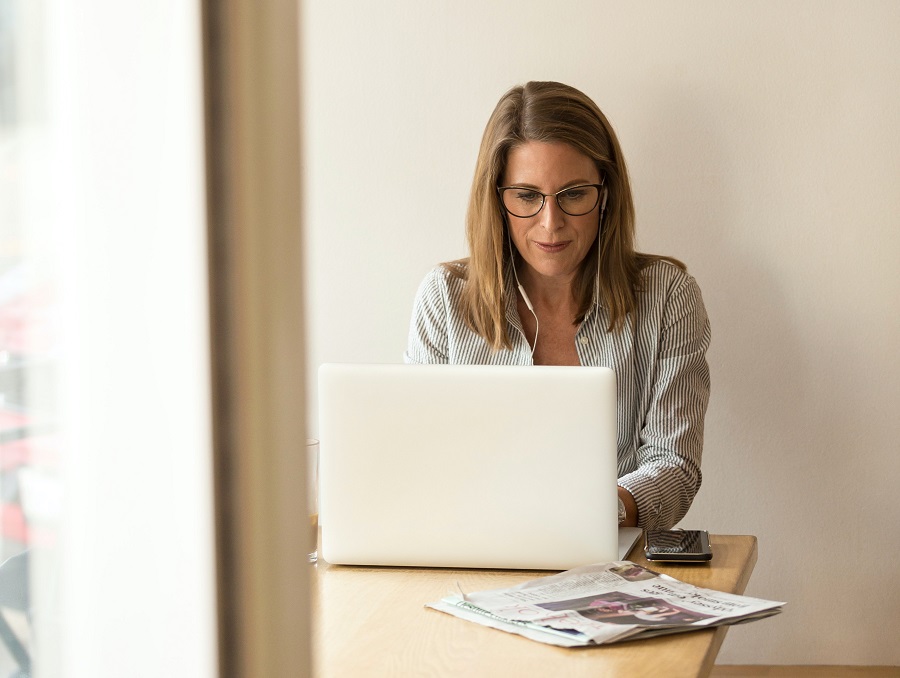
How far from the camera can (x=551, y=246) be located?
6.17 ft

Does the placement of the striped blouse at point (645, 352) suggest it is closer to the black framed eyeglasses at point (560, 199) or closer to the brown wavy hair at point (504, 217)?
the brown wavy hair at point (504, 217)

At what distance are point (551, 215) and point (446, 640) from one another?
1024mm

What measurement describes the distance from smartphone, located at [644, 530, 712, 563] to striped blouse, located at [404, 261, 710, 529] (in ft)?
1.15

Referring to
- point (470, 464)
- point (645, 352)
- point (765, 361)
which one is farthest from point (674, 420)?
point (470, 464)

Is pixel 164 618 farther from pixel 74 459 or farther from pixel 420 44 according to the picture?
pixel 420 44

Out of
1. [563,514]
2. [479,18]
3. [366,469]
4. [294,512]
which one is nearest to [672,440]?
[563,514]

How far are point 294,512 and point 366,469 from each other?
38.4 inches

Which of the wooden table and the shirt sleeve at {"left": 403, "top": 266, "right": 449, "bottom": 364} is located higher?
the shirt sleeve at {"left": 403, "top": 266, "right": 449, "bottom": 364}

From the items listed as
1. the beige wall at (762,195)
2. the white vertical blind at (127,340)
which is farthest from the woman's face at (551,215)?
the white vertical blind at (127,340)

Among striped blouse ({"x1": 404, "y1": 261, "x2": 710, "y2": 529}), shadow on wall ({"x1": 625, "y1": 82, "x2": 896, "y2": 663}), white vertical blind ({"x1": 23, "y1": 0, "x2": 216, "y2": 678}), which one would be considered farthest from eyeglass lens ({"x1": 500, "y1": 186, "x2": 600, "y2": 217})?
white vertical blind ({"x1": 23, "y1": 0, "x2": 216, "y2": 678})

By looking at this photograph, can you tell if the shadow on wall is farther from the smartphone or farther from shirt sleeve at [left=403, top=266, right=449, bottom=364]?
the smartphone

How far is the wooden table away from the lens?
36.2 inches

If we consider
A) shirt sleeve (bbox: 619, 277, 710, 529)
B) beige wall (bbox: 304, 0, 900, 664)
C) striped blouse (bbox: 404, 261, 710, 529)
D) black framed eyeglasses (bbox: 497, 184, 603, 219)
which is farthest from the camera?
beige wall (bbox: 304, 0, 900, 664)

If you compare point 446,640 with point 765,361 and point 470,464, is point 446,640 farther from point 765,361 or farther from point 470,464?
point 765,361
